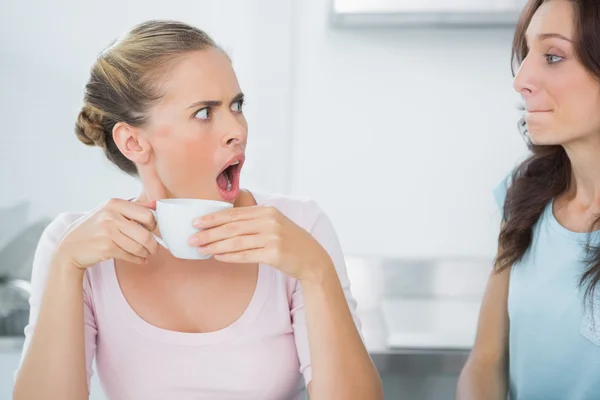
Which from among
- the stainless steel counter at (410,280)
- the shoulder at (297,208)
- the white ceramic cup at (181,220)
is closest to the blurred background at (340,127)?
the stainless steel counter at (410,280)

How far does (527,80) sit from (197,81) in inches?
23.5

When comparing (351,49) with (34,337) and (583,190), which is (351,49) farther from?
(34,337)

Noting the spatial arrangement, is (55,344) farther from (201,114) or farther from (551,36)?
(551,36)

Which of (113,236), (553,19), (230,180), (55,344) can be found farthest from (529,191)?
(55,344)

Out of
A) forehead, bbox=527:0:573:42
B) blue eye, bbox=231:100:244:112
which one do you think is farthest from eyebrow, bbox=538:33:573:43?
blue eye, bbox=231:100:244:112

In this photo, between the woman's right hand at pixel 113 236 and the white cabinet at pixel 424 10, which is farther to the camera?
the white cabinet at pixel 424 10

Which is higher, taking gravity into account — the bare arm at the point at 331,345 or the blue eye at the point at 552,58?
the blue eye at the point at 552,58

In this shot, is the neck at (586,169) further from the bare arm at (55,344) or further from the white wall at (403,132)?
the bare arm at (55,344)

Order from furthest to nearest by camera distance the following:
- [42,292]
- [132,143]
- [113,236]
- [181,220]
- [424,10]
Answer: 1. [424,10]
2. [132,143]
3. [42,292]
4. [113,236]
5. [181,220]

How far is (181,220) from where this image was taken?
103 centimetres

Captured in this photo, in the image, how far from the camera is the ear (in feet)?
4.39

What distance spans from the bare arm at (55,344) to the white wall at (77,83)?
41.4 inches

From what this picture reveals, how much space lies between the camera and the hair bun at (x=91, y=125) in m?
1.41

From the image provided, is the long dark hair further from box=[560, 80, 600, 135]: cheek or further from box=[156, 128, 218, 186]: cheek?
box=[156, 128, 218, 186]: cheek
